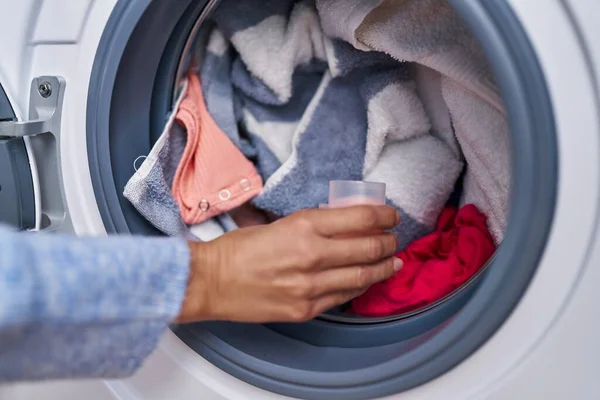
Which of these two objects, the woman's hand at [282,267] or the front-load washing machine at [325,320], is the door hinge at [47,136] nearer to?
the front-load washing machine at [325,320]

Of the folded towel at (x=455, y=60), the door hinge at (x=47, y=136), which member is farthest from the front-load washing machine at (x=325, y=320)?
the folded towel at (x=455, y=60)

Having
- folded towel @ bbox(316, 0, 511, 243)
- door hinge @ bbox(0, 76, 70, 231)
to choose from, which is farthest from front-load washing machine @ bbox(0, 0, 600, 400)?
folded towel @ bbox(316, 0, 511, 243)

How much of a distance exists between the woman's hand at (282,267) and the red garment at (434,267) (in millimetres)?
131

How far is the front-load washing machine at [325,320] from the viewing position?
0.44 m

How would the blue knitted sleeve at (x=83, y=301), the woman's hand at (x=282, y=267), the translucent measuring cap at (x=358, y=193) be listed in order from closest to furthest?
the blue knitted sleeve at (x=83, y=301)
the woman's hand at (x=282, y=267)
the translucent measuring cap at (x=358, y=193)

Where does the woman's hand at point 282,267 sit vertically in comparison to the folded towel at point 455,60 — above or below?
below

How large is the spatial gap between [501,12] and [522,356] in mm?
279

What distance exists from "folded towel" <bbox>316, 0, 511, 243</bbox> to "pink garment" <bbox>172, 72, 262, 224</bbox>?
21 centimetres

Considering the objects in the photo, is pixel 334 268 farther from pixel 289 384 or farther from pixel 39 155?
pixel 39 155

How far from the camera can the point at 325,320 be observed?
729 mm

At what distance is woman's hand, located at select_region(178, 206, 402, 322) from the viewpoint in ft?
1.73

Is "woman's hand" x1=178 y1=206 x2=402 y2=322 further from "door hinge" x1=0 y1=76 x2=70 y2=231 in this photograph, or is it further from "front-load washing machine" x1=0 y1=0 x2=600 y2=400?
"door hinge" x1=0 y1=76 x2=70 y2=231

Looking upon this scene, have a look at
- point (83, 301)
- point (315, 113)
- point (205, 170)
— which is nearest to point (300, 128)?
point (315, 113)

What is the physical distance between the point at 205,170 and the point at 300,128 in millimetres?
142
